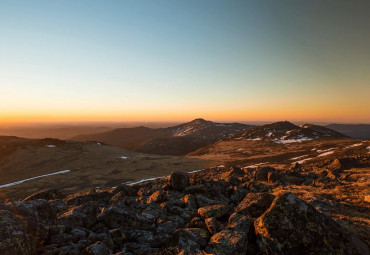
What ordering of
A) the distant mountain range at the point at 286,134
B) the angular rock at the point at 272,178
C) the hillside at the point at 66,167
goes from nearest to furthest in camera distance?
the angular rock at the point at 272,178
the hillside at the point at 66,167
the distant mountain range at the point at 286,134

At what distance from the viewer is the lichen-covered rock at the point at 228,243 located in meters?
6.97

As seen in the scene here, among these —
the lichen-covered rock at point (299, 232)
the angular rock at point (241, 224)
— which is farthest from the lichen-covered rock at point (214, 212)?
the lichen-covered rock at point (299, 232)

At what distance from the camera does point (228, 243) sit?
7.21 m

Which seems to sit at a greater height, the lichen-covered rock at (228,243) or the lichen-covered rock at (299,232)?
the lichen-covered rock at (299,232)

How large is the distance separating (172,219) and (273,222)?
496cm

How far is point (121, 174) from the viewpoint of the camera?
63.1 meters

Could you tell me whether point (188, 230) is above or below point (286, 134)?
above

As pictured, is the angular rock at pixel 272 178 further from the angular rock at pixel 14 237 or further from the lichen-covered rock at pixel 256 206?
the angular rock at pixel 14 237

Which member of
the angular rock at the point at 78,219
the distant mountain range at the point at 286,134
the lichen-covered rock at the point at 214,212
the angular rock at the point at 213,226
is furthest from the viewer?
the distant mountain range at the point at 286,134

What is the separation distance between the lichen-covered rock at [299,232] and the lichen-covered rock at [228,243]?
25.8 inches

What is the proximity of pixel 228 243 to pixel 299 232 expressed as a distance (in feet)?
8.50

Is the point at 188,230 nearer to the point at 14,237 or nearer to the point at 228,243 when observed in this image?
the point at 228,243

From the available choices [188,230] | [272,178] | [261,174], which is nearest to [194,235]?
[188,230]

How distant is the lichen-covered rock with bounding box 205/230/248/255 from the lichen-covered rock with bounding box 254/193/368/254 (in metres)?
0.65
